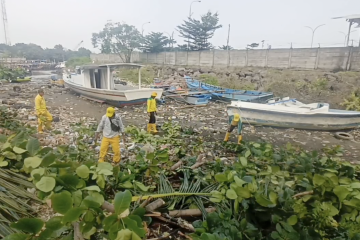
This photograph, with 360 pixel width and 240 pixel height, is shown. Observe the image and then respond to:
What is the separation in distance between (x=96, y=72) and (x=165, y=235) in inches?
524

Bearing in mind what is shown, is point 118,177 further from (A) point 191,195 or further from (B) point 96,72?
(B) point 96,72

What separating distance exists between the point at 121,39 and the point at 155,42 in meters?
10.3

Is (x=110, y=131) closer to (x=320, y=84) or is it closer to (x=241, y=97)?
(x=241, y=97)

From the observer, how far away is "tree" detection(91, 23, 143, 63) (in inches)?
1443

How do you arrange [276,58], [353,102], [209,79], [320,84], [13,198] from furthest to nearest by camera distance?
[209,79] → [276,58] → [320,84] → [353,102] → [13,198]

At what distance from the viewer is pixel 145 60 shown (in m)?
33.2

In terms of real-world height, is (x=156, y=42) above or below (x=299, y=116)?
above

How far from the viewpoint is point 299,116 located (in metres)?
9.25

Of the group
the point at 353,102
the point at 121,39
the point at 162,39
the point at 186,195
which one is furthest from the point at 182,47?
the point at 186,195

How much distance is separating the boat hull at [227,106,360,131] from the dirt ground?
244mm

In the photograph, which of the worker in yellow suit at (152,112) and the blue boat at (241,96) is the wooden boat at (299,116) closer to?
the worker in yellow suit at (152,112)

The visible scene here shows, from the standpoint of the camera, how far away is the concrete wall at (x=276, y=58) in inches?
637

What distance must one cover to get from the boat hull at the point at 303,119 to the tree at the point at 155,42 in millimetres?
25727

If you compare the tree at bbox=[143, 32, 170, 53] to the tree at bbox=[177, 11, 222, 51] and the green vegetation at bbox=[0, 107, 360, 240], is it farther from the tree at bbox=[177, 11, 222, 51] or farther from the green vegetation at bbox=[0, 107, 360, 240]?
the green vegetation at bbox=[0, 107, 360, 240]
